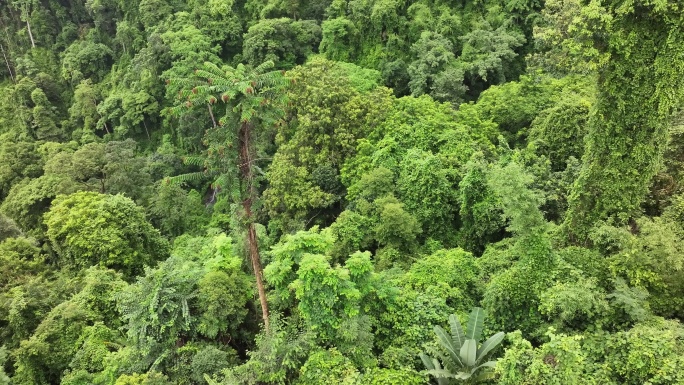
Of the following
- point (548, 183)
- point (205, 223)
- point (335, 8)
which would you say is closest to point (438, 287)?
point (548, 183)

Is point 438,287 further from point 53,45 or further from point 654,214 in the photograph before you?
point 53,45

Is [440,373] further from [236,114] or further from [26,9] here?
[26,9]

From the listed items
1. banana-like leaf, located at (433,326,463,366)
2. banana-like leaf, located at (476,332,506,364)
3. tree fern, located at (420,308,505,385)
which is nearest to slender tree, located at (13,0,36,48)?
banana-like leaf, located at (433,326,463,366)

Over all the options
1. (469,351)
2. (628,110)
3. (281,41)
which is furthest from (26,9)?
(628,110)

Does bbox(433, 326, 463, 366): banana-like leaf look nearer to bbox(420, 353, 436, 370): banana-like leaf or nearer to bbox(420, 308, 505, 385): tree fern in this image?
bbox(420, 308, 505, 385): tree fern

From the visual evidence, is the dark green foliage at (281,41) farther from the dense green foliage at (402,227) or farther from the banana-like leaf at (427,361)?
the banana-like leaf at (427,361)

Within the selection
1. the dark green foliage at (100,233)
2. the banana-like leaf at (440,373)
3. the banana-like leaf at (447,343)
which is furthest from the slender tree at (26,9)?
the banana-like leaf at (440,373)

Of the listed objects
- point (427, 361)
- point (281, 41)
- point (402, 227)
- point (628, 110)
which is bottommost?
point (427, 361)
